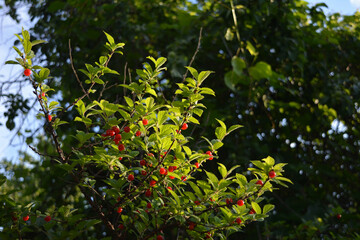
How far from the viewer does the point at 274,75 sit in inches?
107

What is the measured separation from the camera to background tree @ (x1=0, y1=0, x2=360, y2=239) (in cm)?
282

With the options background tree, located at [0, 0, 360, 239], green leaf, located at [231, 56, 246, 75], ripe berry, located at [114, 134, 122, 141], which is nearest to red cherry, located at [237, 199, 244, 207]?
ripe berry, located at [114, 134, 122, 141]

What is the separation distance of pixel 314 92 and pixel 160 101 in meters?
1.28

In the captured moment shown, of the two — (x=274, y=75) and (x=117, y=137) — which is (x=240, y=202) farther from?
(x=274, y=75)

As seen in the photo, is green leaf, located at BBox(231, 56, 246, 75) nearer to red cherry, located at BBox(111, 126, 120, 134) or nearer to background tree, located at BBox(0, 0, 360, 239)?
red cherry, located at BBox(111, 126, 120, 134)

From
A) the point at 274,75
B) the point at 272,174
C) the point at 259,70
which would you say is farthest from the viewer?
the point at 274,75

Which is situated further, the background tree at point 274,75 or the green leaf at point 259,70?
the background tree at point 274,75

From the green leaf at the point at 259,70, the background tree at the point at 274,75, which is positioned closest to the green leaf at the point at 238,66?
the green leaf at the point at 259,70

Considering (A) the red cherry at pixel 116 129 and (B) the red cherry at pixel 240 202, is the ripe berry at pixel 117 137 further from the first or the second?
(B) the red cherry at pixel 240 202

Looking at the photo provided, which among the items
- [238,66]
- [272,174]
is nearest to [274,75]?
[272,174]

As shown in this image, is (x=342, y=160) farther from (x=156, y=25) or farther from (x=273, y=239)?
(x=156, y=25)

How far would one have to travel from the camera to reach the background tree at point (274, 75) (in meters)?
2.82

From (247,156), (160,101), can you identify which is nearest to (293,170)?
(247,156)

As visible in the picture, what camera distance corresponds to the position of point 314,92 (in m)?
3.25
